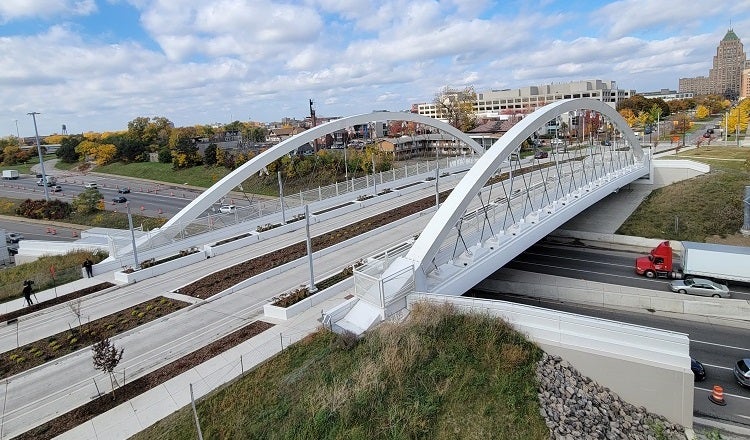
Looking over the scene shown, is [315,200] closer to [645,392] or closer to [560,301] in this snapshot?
[560,301]

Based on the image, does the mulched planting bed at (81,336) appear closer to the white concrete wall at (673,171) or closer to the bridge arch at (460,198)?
the bridge arch at (460,198)

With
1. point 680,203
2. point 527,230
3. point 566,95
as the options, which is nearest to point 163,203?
point 527,230

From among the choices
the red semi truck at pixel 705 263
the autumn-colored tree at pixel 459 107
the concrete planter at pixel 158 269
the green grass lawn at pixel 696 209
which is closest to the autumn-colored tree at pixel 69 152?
the autumn-colored tree at pixel 459 107

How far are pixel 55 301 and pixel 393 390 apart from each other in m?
15.2

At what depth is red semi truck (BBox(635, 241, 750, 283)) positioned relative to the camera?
2179 cm

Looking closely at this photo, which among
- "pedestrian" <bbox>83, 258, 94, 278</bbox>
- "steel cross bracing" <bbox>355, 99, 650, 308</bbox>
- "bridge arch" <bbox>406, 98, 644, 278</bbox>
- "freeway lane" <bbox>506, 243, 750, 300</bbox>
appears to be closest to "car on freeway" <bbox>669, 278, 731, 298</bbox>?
"freeway lane" <bbox>506, 243, 750, 300</bbox>

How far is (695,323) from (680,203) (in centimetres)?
1531

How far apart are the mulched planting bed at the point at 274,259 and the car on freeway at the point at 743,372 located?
54.8 feet

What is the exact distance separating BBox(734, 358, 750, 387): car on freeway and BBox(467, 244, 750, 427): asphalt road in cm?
25

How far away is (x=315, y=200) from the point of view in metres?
32.3

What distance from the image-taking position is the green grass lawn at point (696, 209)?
2866 cm

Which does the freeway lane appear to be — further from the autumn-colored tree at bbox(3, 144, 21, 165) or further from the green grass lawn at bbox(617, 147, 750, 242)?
the autumn-colored tree at bbox(3, 144, 21, 165)

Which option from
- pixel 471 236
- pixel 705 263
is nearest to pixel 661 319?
pixel 705 263

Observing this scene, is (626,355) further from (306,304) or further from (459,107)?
(459,107)
